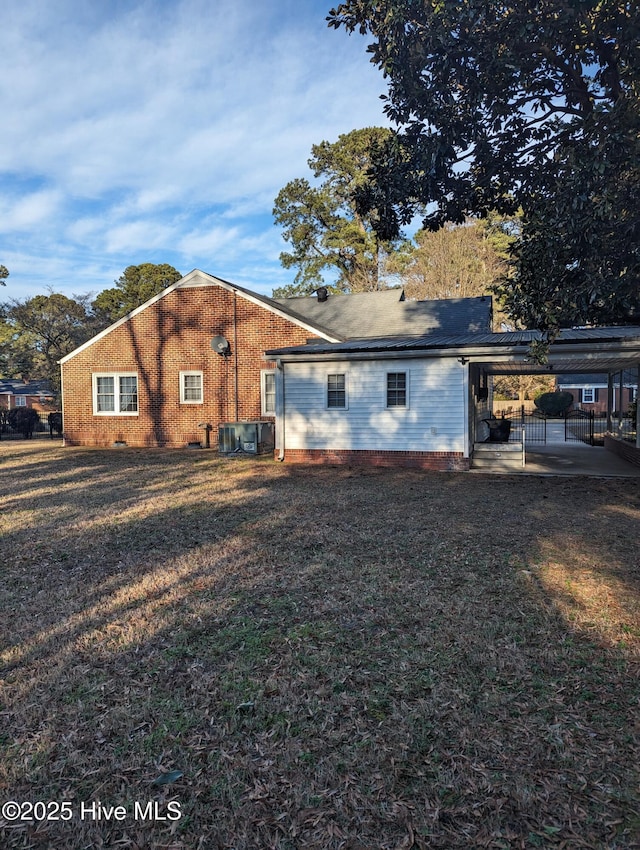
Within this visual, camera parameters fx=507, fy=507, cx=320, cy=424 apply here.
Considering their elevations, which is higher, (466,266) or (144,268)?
(144,268)

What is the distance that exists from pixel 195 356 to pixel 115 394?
3.60m

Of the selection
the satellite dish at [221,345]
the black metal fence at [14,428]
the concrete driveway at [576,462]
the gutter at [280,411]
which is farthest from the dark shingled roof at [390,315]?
the black metal fence at [14,428]

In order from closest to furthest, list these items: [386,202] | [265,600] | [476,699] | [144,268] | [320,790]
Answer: [320,790] < [476,699] < [265,600] < [386,202] < [144,268]

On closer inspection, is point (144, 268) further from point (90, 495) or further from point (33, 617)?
point (33, 617)

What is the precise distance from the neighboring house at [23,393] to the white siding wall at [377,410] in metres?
36.9

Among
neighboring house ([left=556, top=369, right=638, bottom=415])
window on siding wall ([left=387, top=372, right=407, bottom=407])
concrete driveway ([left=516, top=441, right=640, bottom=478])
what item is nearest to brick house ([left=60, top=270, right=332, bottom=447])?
window on siding wall ([left=387, top=372, right=407, bottom=407])

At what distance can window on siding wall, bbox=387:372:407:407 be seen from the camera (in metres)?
12.9

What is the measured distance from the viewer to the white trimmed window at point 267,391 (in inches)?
673

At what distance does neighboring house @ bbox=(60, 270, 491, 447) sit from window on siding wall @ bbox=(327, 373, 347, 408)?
118 inches

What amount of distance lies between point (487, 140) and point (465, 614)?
23.6 feet

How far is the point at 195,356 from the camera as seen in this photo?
1803cm

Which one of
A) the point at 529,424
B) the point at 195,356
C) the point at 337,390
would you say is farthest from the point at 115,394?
the point at 529,424

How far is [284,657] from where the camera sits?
3.46m

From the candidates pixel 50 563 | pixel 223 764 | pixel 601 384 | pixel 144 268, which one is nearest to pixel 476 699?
pixel 223 764
